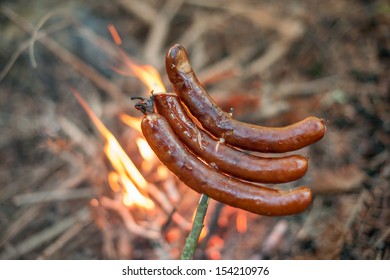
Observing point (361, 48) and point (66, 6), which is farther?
point (66, 6)

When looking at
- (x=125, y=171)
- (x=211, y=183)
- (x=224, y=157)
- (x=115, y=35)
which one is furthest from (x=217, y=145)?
(x=115, y=35)

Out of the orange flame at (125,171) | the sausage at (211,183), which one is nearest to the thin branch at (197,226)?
the sausage at (211,183)

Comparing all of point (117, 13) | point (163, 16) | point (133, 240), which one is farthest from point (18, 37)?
point (133, 240)

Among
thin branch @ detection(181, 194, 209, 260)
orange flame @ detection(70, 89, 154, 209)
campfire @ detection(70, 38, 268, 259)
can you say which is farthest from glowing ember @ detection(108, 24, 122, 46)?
thin branch @ detection(181, 194, 209, 260)

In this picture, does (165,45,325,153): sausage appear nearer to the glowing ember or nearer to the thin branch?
the thin branch

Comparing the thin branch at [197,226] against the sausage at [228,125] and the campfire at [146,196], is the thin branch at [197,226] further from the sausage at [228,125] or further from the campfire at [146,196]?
the campfire at [146,196]
